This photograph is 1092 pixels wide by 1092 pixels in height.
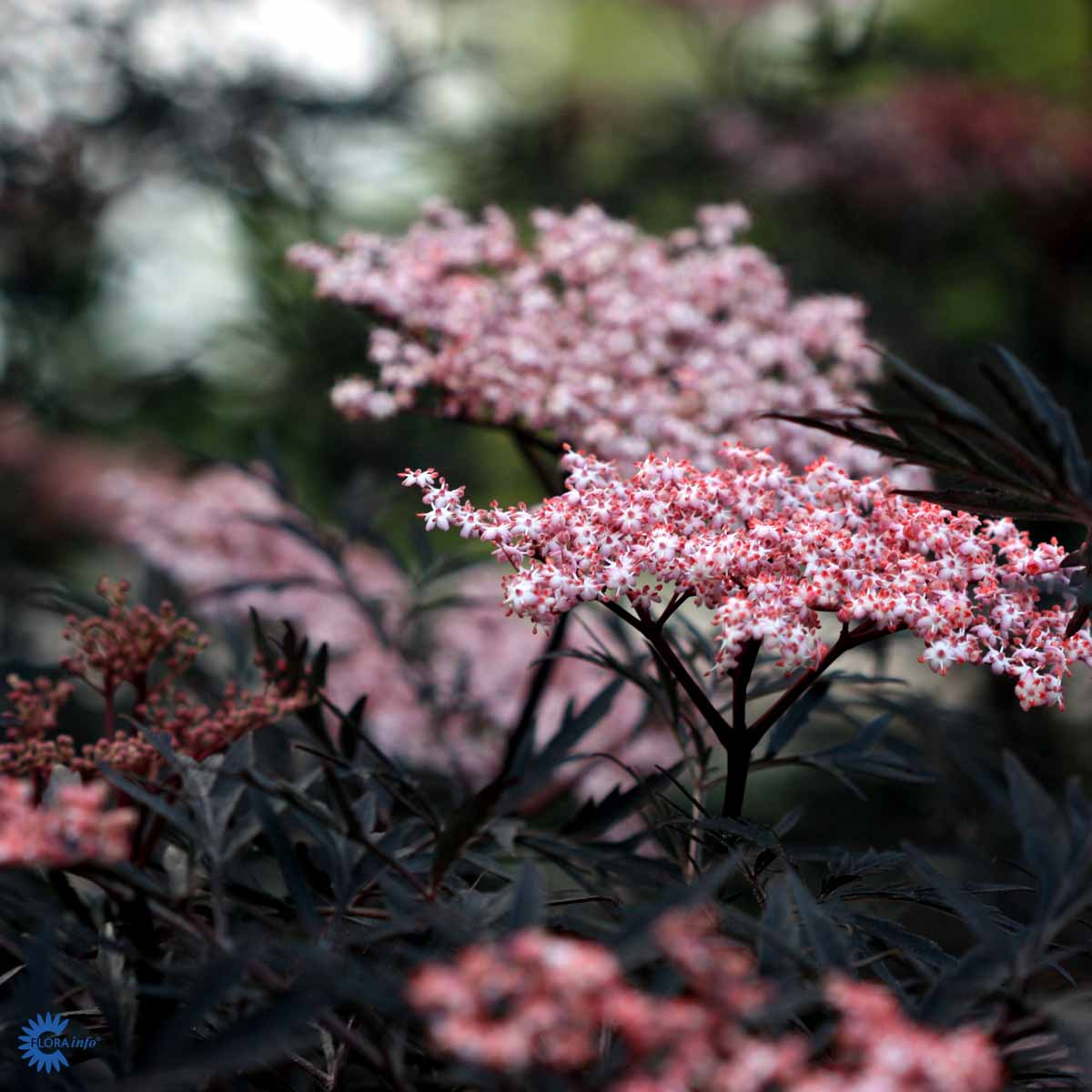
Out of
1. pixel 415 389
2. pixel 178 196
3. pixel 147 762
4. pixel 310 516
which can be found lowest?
pixel 147 762

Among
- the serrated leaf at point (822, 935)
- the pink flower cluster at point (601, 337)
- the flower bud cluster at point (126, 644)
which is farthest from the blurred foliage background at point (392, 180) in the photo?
the serrated leaf at point (822, 935)

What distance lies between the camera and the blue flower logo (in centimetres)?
56

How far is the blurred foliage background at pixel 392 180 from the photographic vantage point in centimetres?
242

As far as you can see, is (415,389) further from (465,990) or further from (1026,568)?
(465,990)

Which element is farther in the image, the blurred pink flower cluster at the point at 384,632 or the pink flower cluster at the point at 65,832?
the blurred pink flower cluster at the point at 384,632

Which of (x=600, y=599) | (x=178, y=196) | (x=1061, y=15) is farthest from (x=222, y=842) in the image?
(x=1061, y=15)

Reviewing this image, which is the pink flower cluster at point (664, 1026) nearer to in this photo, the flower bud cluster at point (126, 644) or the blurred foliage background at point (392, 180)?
the flower bud cluster at point (126, 644)

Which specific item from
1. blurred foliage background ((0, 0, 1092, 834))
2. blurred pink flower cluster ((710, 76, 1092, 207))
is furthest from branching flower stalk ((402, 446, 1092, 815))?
blurred pink flower cluster ((710, 76, 1092, 207))

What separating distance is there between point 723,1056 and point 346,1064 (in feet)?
1.07

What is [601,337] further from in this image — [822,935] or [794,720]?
[822,935]

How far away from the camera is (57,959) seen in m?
0.55

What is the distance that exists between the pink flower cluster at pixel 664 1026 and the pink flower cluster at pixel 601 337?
65 centimetres

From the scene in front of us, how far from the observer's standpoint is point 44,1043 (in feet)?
1.89

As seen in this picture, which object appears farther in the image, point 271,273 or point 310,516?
point 271,273
